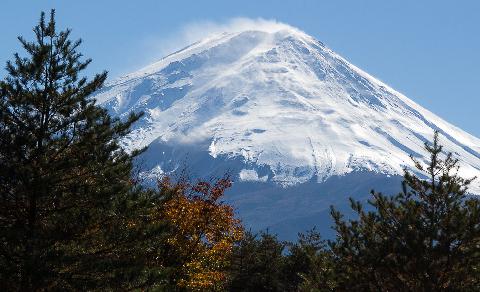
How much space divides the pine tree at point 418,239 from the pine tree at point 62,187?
606 cm

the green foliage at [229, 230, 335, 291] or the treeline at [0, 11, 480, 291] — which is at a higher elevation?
the treeline at [0, 11, 480, 291]

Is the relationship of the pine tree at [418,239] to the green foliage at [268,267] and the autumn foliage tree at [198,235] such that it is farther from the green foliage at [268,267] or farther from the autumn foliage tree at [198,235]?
the green foliage at [268,267]

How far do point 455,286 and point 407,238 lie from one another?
1.77 meters

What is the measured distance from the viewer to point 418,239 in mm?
19484

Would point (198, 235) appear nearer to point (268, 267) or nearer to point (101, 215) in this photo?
point (101, 215)

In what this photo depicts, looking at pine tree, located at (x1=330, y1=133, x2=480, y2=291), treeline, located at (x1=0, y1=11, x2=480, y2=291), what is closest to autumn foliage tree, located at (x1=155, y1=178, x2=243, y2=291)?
treeline, located at (x1=0, y1=11, x2=480, y2=291)

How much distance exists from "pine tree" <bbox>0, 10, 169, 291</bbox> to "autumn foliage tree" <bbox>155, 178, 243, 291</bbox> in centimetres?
541

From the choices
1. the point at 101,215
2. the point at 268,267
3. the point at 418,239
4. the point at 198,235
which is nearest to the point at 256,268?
the point at 268,267

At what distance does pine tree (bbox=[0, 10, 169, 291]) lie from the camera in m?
19.5

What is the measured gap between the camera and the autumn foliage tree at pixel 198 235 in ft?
91.9

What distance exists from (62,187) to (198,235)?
383 inches

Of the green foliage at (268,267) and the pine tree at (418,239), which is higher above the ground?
the pine tree at (418,239)

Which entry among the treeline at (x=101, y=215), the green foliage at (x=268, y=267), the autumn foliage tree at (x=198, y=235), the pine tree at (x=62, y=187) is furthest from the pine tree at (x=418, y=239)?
the green foliage at (x=268, y=267)

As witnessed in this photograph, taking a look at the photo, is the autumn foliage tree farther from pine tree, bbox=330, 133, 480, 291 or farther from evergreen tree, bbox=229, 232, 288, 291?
evergreen tree, bbox=229, 232, 288, 291
